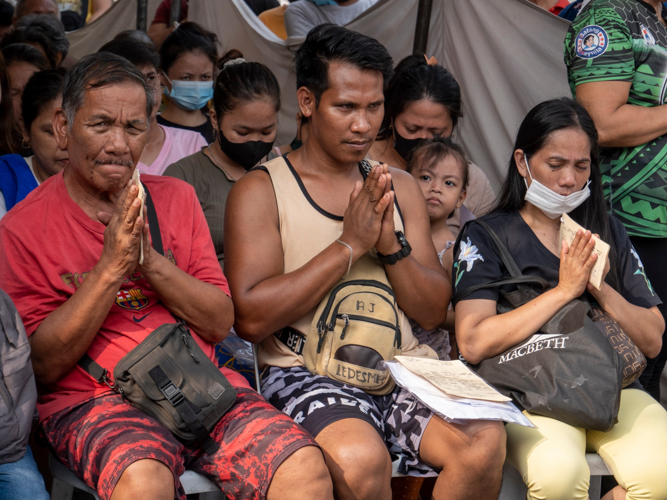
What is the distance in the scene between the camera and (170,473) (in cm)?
200

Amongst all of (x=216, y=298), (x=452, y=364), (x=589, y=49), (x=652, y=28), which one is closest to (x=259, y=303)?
(x=216, y=298)

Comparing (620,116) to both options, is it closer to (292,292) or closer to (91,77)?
(292,292)

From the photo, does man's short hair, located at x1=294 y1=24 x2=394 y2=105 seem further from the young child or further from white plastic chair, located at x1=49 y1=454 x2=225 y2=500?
white plastic chair, located at x1=49 y1=454 x2=225 y2=500

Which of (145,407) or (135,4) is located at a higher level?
(135,4)

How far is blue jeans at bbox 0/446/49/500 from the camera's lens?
202 cm

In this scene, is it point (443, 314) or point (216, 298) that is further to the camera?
point (443, 314)

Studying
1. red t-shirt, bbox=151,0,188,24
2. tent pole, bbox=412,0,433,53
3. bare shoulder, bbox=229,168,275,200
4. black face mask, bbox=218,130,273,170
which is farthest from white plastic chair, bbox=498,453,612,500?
red t-shirt, bbox=151,0,188,24

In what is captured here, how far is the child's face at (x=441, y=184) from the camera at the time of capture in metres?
3.47

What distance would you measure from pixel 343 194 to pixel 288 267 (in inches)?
15.4

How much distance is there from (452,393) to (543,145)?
48.1 inches

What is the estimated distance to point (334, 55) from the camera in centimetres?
270

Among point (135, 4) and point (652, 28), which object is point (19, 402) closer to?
point (652, 28)

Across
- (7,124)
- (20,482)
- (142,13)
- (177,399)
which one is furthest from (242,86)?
(142,13)

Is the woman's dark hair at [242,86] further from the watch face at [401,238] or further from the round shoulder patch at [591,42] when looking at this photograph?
the round shoulder patch at [591,42]
